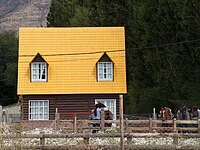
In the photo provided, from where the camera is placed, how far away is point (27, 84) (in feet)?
130

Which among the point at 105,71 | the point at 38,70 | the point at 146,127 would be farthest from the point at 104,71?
the point at 146,127

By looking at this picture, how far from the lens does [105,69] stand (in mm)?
40125

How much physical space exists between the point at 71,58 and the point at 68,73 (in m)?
1.31

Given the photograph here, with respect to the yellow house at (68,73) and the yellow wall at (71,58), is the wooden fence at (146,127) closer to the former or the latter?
the yellow house at (68,73)

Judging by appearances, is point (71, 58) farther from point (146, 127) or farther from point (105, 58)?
point (146, 127)

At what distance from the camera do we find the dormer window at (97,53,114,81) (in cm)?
3988

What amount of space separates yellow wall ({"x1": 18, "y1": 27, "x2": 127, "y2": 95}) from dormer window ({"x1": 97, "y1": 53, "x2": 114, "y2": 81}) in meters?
0.33

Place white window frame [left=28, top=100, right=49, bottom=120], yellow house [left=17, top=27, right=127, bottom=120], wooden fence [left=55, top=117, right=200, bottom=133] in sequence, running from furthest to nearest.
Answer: yellow house [left=17, top=27, right=127, bottom=120], white window frame [left=28, top=100, right=49, bottom=120], wooden fence [left=55, top=117, right=200, bottom=133]

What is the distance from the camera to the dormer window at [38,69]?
3984 centimetres

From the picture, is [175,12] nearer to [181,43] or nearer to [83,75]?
[181,43]

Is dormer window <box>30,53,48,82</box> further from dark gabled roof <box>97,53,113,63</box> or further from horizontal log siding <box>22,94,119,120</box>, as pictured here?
dark gabled roof <box>97,53,113,63</box>

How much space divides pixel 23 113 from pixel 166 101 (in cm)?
1107

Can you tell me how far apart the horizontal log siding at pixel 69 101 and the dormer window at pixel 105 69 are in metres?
1.41

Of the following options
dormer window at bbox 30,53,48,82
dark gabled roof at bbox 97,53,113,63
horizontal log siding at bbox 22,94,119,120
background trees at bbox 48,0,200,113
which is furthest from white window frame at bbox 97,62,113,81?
background trees at bbox 48,0,200,113
